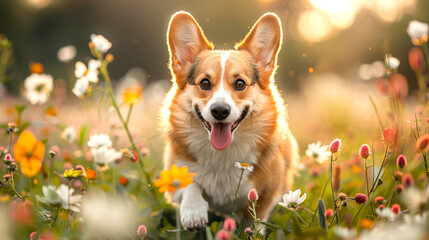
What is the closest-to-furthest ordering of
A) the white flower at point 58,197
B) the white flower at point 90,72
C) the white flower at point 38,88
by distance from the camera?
the white flower at point 58,197, the white flower at point 90,72, the white flower at point 38,88

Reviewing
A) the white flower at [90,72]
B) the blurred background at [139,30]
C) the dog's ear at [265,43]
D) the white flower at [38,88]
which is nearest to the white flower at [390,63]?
the dog's ear at [265,43]

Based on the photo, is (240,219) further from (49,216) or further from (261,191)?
(49,216)

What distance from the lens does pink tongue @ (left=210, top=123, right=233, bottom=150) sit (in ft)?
7.47

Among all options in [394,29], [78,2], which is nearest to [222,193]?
[394,29]

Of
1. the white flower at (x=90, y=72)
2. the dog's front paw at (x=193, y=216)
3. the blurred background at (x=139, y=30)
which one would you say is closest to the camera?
the dog's front paw at (x=193, y=216)

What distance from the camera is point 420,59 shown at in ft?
7.91

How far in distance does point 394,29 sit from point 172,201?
29.5ft

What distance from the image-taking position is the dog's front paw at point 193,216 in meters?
2.02

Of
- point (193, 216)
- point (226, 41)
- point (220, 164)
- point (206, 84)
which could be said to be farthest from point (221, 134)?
point (226, 41)

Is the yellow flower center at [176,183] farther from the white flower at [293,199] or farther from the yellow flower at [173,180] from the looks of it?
the white flower at [293,199]

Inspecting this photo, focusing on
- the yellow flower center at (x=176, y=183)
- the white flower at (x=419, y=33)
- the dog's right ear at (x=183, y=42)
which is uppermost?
the white flower at (x=419, y=33)

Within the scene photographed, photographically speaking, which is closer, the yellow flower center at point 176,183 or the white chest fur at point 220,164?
the yellow flower center at point 176,183

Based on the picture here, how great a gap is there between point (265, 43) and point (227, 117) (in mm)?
761

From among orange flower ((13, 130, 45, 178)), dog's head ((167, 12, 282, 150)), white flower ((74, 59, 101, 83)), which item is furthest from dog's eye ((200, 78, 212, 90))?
orange flower ((13, 130, 45, 178))
